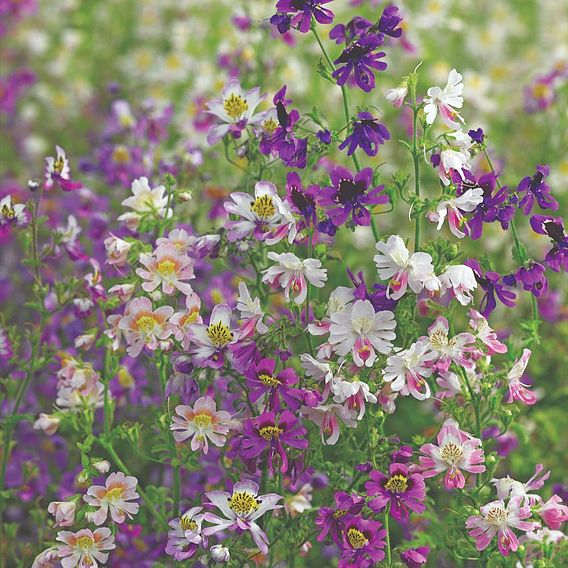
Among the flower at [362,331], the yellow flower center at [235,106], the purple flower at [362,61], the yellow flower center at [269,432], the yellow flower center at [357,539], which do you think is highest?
the purple flower at [362,61]

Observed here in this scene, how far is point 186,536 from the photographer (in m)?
1.71

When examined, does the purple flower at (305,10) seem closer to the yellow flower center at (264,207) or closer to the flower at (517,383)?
the yellow flower center at (264,207)

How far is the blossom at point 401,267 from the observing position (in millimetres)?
1695

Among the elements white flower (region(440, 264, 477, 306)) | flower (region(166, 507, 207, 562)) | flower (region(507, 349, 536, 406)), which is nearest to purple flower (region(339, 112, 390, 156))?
white flower (region(440, 264, 477, 306))

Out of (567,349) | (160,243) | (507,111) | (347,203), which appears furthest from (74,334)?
(507,111)

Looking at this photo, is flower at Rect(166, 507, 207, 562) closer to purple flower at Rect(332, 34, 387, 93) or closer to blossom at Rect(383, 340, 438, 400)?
blossom at Rect(383, 340, 438, 400)

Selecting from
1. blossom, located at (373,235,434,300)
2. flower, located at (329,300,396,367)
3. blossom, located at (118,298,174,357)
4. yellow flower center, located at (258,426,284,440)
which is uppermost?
blossom, located at (373,235,434,300)

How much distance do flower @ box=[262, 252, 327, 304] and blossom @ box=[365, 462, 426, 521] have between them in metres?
0.34

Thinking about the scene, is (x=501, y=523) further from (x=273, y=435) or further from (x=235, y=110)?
(x=235, y=110)

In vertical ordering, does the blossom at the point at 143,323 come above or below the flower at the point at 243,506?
above

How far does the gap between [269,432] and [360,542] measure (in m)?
0.25

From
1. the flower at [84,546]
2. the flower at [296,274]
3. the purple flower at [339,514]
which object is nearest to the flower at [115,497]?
the flower at [84,546]

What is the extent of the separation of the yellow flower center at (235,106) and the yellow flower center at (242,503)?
2.60ft

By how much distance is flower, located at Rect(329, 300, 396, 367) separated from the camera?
67.2 inches
